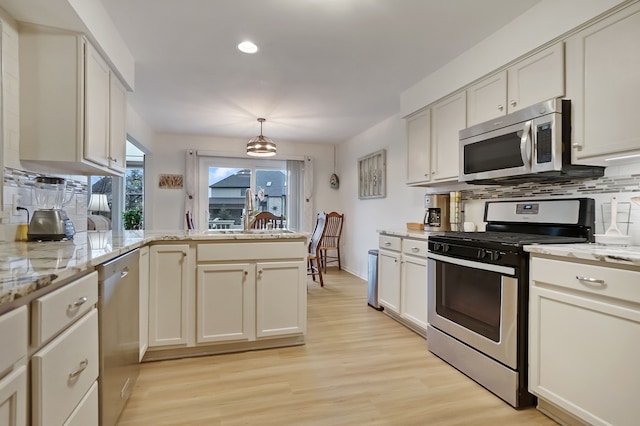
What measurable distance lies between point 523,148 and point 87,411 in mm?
2557

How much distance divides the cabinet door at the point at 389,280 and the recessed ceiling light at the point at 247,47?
2.13m

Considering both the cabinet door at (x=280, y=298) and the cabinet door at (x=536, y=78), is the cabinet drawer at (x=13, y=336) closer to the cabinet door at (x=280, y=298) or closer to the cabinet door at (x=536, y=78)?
the cabinet door at (x=280, y=298)

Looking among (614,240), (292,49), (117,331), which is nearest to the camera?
(117,331)

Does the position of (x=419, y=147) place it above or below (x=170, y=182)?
above

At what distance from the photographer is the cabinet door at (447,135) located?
9.30 ft

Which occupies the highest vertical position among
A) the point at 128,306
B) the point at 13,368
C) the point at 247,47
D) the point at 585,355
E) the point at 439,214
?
the point at 247,47

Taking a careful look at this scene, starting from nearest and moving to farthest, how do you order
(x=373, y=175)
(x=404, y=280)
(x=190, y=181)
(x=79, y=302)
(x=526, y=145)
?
1. (x=79, y=302)
2. (x=526, y=145)
3. (x=404, y=280)
4. (x=373, y=175)
5. (x=190, y=181)

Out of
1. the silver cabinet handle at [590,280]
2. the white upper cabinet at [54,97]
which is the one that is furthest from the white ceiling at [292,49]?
the silver cabinet handle at [590,280]

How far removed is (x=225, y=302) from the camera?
249 cm

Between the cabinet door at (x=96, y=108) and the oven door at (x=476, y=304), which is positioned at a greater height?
the cabinet door at (x=96, y=108)

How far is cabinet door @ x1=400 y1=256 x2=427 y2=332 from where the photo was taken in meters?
2.79

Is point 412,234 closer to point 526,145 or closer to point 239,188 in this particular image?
point 526,145

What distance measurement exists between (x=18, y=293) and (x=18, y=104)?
1.67 meters

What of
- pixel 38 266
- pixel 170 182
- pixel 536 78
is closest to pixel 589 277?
pixel 536 78
